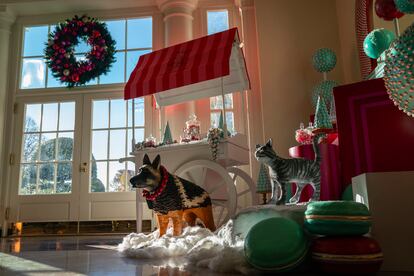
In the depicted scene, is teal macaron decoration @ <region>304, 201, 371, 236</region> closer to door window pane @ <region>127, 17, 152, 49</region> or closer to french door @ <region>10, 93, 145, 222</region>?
french door @ <region>10, 93, 145, 222</region>

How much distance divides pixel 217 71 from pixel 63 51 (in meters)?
3.25

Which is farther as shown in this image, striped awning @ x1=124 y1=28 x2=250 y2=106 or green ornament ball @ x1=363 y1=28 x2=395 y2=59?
striped awning @ x1=124 y1=28 x2=250 y2=106

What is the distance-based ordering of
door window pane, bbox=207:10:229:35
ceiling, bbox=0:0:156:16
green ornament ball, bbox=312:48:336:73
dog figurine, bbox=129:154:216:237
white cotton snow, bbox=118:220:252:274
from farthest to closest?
ceiling, bbox=0:0:156:16, door window pane, bbox=207:10:229:35, green ornament ball, bbox=312:48:336:73, dog figurine, bbox=129:154:216:237, white cotton snow, bbox=118:220:252:274

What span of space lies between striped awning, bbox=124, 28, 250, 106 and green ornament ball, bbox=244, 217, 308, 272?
1598 mm

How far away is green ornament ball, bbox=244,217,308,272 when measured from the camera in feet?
3.76

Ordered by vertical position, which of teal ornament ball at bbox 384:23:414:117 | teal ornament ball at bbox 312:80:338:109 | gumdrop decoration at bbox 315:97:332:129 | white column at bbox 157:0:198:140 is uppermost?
white column at bbox 157:0:198:140

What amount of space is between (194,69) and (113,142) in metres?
2.44

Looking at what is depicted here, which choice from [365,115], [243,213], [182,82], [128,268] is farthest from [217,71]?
[128,268]

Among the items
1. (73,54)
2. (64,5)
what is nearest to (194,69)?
(73,54)

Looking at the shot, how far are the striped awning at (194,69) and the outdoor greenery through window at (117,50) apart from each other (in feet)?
6.10

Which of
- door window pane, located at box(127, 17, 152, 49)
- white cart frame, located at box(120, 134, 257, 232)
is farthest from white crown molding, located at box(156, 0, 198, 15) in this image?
white cart frame, located at box(120, 134, 257, 232)

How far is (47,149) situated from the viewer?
499 centimetres

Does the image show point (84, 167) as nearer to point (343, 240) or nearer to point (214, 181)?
point (214, 181)

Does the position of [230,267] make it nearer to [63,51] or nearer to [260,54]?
[260,54]
